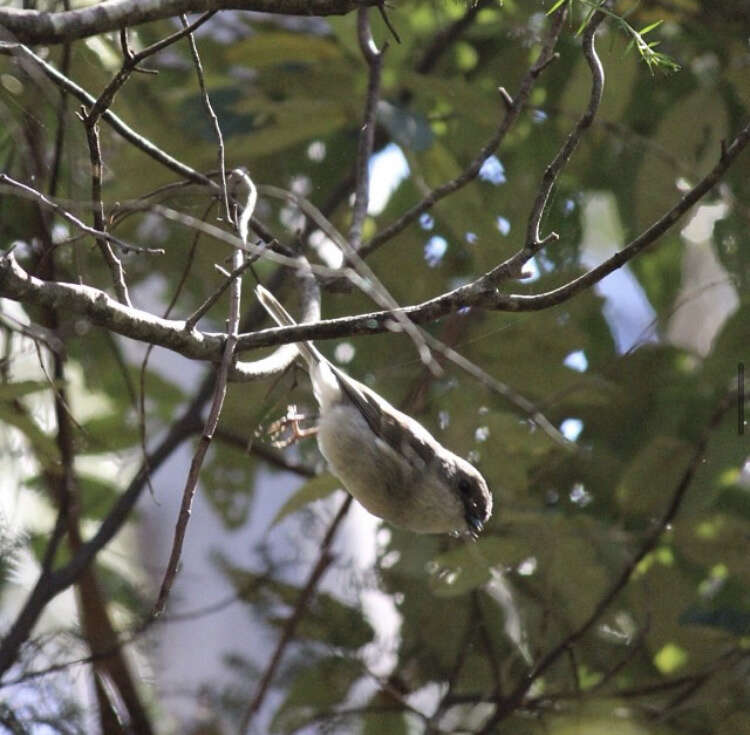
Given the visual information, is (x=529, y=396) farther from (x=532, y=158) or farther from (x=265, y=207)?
(x=265, y=207)

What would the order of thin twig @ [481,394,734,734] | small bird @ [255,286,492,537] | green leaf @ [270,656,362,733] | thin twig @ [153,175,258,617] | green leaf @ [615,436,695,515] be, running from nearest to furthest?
thin twig @ [153,175,258,617] < small bird @ [255,286,492,537] < thin twig @ [481,394,734,734] < green leaf @ [615,436,695,515] < green leaf @ [270,656,362,733]

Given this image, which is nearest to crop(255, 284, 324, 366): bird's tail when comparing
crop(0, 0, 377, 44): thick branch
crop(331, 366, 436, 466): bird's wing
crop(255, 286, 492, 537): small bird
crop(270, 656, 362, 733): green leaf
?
crop(255, 286, 492, 537): small bird

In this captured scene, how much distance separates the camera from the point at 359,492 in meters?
2.73

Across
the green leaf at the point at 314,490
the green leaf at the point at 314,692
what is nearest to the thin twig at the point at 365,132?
the green leaf at the point at 314,490

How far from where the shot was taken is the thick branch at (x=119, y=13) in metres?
1.92

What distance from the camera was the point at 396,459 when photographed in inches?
118

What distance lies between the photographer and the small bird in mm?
2883

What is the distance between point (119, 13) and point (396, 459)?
143cm

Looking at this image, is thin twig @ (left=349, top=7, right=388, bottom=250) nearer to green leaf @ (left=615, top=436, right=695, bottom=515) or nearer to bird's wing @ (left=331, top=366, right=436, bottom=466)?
bird's wing @ (left=331, top=366, right=436, bottom=466)

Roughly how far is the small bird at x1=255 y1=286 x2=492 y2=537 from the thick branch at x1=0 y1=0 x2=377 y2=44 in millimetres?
1047

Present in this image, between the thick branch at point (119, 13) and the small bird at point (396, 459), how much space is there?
3.43 ft

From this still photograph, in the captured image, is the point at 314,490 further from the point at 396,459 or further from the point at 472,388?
the point at 472,388

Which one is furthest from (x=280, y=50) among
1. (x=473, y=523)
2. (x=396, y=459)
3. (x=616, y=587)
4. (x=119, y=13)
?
(x=616, y=587)

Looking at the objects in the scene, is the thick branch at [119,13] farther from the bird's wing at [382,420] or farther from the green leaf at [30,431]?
the bird's wing at [382,420]
